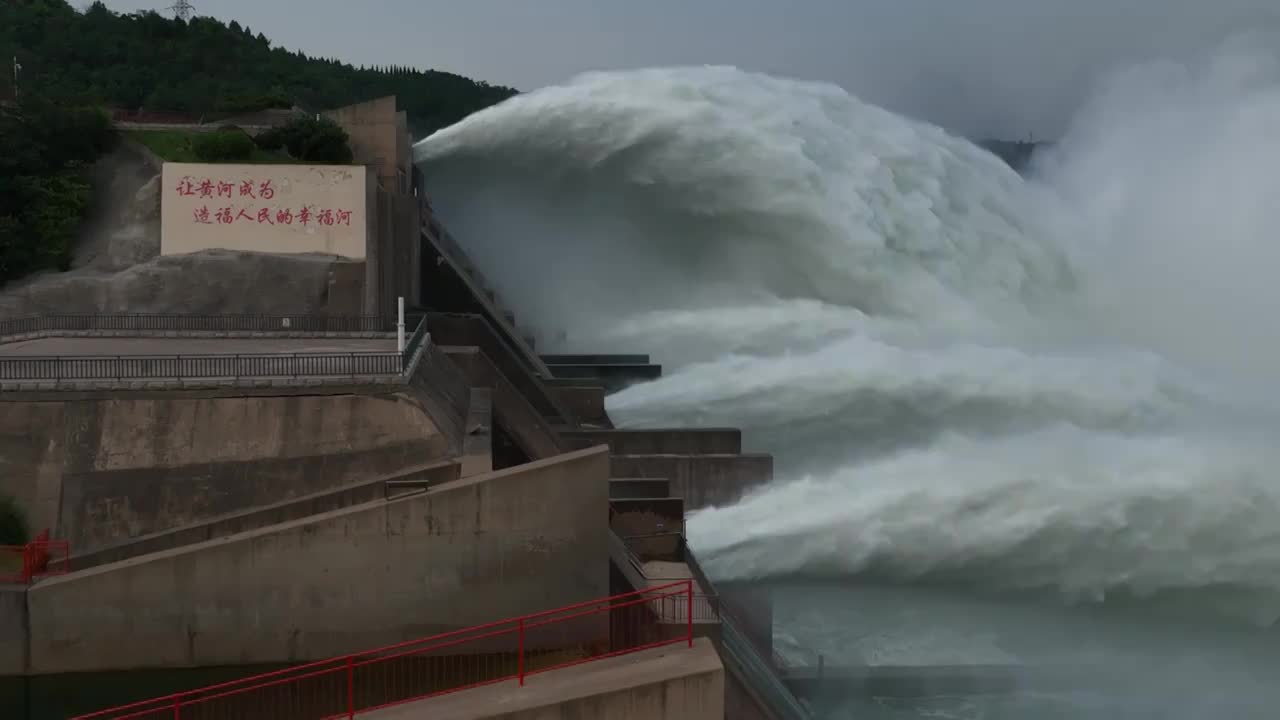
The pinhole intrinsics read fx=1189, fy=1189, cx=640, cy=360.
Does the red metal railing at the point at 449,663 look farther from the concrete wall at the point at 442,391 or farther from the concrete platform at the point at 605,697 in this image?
the concrete wall at the point at 442,391

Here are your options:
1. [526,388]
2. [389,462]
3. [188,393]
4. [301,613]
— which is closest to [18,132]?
[526,388]

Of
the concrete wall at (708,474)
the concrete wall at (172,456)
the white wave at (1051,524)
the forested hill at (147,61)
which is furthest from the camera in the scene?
the forested hill at (147,61)

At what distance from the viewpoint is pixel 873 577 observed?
65.0ft

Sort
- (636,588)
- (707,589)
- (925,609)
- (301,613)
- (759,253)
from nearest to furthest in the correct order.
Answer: (301,613) → (636,588) → (707,589) → (925,609) → (759,253)

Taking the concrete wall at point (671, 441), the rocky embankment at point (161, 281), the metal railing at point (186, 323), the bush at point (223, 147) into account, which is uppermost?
the bush at point (223, 147)

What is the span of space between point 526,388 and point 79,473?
11.5m

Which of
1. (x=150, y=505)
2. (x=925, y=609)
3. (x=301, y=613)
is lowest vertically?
(x=925, y=609)

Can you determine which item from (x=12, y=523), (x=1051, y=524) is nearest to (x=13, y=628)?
(x=12, y=523)

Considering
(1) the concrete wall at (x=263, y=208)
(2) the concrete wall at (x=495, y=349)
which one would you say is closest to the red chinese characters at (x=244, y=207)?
(1) the concrete wall at (x=263, y=208)

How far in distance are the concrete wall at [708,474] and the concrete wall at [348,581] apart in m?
7.78

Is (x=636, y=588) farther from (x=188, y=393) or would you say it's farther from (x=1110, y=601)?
(x=1110, y=601)

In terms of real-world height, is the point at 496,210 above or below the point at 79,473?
above

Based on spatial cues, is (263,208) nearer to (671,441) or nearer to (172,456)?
(671,441)

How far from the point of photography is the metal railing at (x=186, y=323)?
21.9 meters
